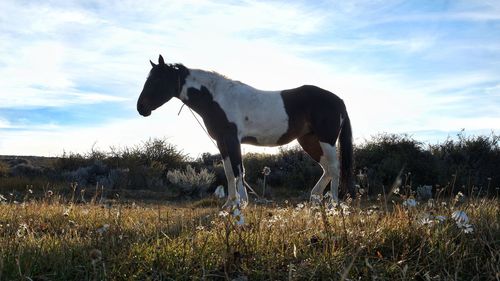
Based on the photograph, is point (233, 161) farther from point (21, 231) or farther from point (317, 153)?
point (21, 231)

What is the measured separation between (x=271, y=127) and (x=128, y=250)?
5223 mm

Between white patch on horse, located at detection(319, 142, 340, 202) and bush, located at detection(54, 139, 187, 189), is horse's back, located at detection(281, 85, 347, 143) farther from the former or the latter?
bush, located at detection(54, 139, 187, 189)

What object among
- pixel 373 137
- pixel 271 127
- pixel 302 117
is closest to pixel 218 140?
pixel 271 127

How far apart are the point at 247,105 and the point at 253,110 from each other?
13 centimetres

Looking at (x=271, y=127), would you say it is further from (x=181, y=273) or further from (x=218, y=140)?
(x=181, y=273)

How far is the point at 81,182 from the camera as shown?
14.0m

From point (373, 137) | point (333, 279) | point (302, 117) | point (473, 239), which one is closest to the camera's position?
point (333, 279)

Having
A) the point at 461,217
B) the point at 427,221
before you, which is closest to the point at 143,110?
the point at 427,221

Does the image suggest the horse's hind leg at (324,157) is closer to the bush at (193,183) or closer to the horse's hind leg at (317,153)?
the horse's hind leg at (317,153)

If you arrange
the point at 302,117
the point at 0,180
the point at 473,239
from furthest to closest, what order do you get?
the point at 0,180 < the point at 302,117 < the point at 473,239

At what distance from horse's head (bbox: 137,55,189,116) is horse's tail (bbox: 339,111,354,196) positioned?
2.98 m

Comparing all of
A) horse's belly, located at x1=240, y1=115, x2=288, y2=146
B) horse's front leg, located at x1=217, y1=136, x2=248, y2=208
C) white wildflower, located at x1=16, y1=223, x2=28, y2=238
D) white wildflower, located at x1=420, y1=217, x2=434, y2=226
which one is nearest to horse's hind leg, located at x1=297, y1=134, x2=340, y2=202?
horse's belly, located at x1=240, y1=115, x2=288, y2=146

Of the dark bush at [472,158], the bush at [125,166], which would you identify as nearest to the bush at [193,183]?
the bush at [125,166]

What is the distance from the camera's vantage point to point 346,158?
29.1 ft
